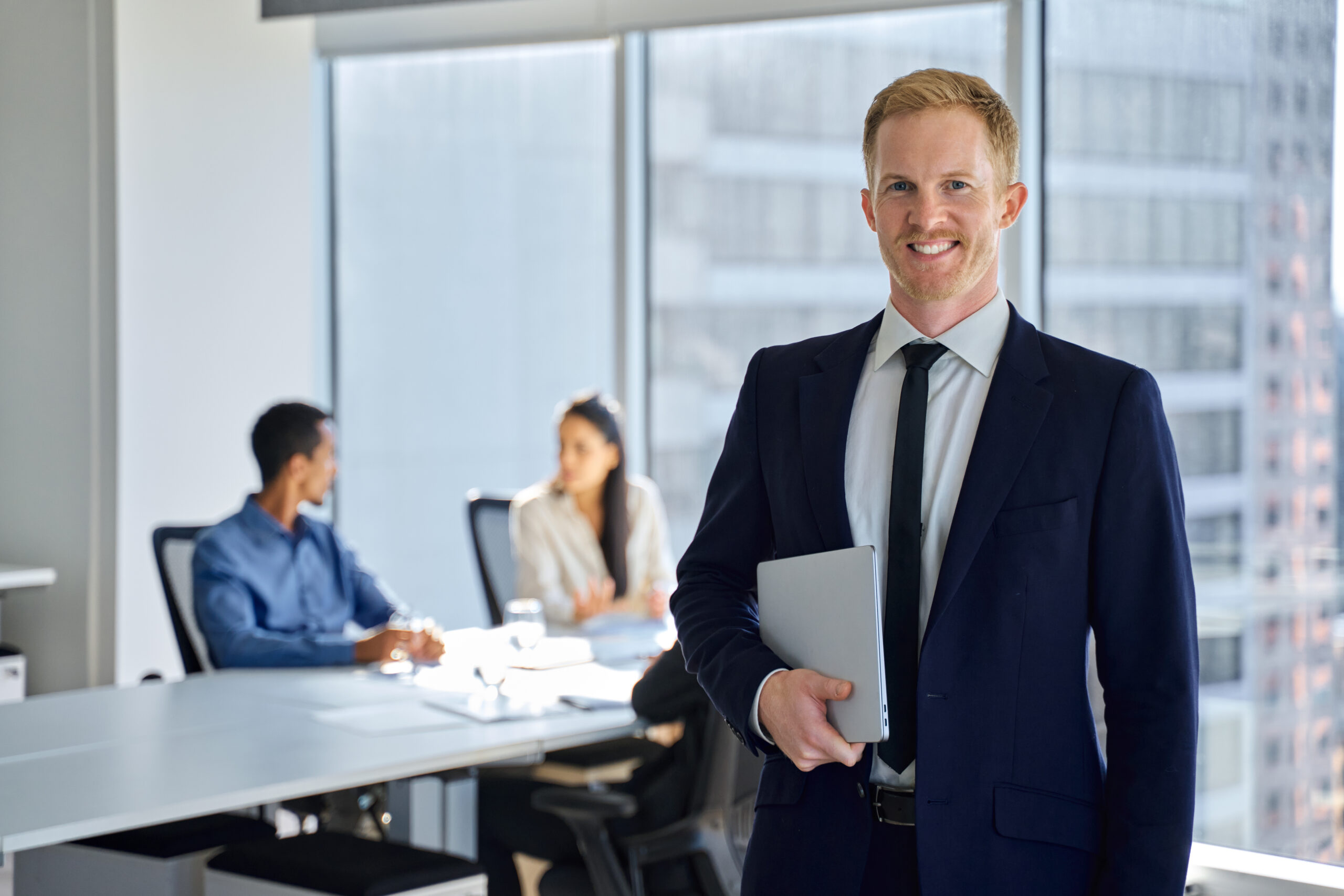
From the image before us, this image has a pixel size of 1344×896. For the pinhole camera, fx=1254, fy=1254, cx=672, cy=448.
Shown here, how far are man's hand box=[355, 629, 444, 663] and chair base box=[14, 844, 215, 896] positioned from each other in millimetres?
Answer: 744

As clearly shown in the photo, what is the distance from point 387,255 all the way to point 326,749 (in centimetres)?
355

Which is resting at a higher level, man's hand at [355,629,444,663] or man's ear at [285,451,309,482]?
man's ear at [285,451,309,482]

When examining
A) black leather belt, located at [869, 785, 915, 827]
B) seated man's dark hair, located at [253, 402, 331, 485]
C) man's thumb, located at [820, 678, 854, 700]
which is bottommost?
black leather belt, located at [869, 785, 915, 827]

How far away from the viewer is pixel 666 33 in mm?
4965

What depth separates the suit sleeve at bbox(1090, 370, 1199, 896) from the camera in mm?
1186

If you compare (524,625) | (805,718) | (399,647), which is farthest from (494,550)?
(805,718)

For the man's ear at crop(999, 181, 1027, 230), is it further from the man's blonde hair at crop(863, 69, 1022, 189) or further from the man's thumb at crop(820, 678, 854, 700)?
the man's thumb at crop(820, 678, 854, 700)

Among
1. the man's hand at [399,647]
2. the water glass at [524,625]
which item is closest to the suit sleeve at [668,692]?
the water glass at [524,625]

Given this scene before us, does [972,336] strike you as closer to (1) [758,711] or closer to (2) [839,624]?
(2) [839,624]

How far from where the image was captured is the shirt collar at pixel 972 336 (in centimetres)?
133

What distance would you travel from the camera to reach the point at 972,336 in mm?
1338

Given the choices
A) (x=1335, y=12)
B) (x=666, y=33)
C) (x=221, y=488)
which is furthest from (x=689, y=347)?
(x=1335, y=12)

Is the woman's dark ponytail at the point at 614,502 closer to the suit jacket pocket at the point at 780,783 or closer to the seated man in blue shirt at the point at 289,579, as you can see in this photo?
the seated man in blue shirt at the point at 289,579

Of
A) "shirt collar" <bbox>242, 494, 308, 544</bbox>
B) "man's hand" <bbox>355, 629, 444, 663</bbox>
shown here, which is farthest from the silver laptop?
"shirt collar" <bbox>242, 494, 308, 544</bbox>
